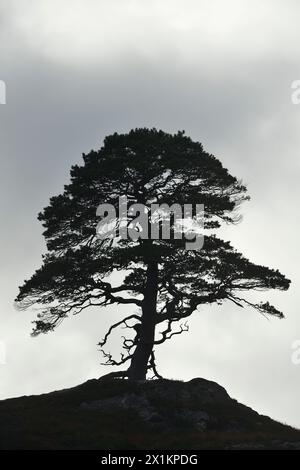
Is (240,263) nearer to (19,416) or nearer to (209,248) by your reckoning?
(209,248)

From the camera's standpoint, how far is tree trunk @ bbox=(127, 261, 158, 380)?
114ft

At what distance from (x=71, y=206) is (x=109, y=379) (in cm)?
1023

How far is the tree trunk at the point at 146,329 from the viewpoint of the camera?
114 ft

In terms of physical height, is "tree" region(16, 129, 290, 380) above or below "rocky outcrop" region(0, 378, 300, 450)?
above

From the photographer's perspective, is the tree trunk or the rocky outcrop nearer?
the rocky outcrop

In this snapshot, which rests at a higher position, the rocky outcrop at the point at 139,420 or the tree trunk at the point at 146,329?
the tree trunk at the point at 146,329

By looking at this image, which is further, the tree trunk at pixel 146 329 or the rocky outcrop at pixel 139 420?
the tree trunk at pixel 146 329

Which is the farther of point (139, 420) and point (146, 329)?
point (146, 329)

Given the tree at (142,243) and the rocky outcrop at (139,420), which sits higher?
the tree at (142,243)

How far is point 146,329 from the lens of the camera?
34.7 m

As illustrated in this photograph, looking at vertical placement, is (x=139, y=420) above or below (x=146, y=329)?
below

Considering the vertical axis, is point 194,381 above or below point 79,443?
above

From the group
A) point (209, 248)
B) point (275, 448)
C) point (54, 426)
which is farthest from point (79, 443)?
point (209, 248)

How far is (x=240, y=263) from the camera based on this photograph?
3416 centimetres
